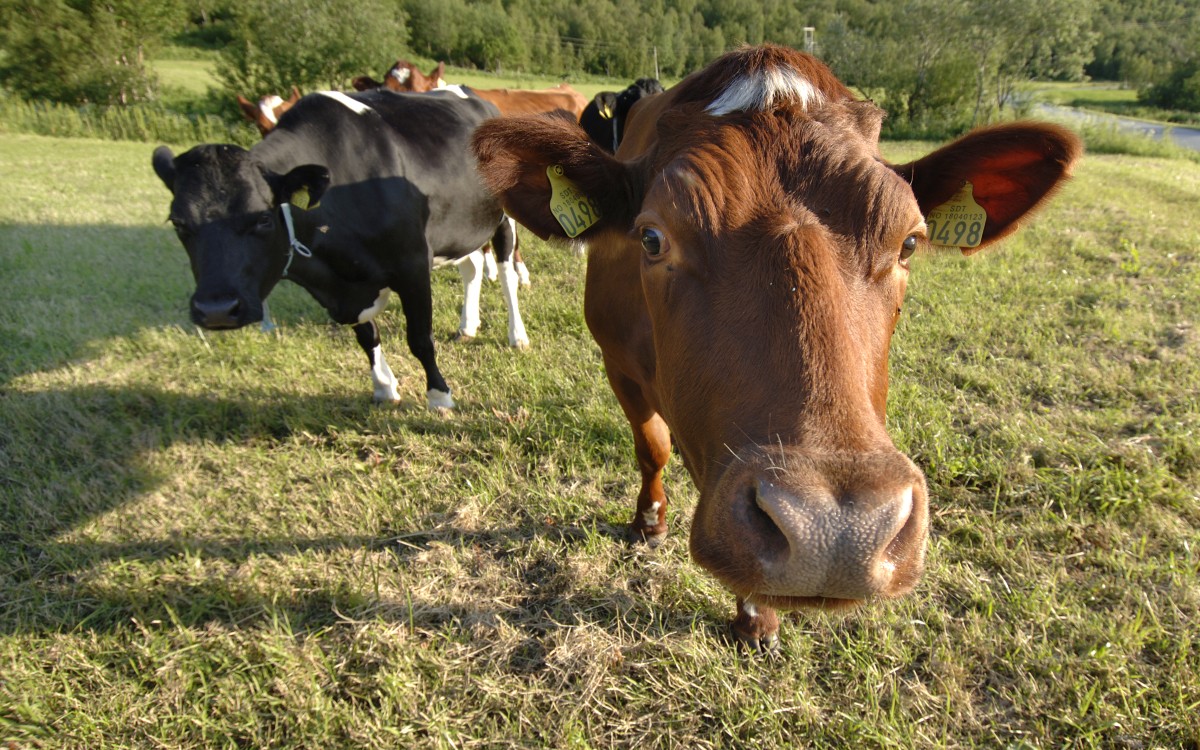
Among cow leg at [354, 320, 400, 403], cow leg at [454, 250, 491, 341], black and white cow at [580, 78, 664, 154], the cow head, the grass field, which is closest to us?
the grass field

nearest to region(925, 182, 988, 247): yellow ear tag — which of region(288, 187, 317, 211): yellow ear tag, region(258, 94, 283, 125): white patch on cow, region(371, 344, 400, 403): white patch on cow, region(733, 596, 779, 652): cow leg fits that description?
region(733, 596, 779, 652): cow leg

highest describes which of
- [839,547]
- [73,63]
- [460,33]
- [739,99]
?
[460,33]

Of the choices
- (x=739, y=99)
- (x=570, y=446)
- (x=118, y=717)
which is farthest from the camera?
(x=570, y=446)

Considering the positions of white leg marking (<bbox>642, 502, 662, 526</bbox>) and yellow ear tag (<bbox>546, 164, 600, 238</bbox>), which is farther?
white leg marking (<bbox>642, 502, 662, 526</bbox>)

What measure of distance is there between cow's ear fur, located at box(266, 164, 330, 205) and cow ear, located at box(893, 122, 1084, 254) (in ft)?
9.60

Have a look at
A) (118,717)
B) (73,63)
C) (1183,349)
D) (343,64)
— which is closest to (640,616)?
(118,717)

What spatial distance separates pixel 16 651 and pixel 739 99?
352cm

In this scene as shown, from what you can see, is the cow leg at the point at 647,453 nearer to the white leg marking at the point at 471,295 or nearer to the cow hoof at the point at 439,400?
the cow hoof at the point at 439,400

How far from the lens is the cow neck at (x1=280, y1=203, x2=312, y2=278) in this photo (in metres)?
3.38

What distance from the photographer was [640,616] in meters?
2.52

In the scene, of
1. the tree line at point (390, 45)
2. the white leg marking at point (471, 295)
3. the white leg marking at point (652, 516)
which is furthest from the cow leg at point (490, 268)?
the tree line at point (390, 45)

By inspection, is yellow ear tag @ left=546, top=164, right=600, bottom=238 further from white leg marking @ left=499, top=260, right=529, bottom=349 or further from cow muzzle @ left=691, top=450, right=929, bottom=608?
white leg marking @ left=499, top=260, right=529, bottom=349

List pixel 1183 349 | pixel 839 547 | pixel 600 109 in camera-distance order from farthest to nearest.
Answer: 1. pixel 600 109
2. pixel 1183 349
3. pixel 839 547

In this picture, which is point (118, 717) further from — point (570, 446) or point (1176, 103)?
point (1176, 103)
